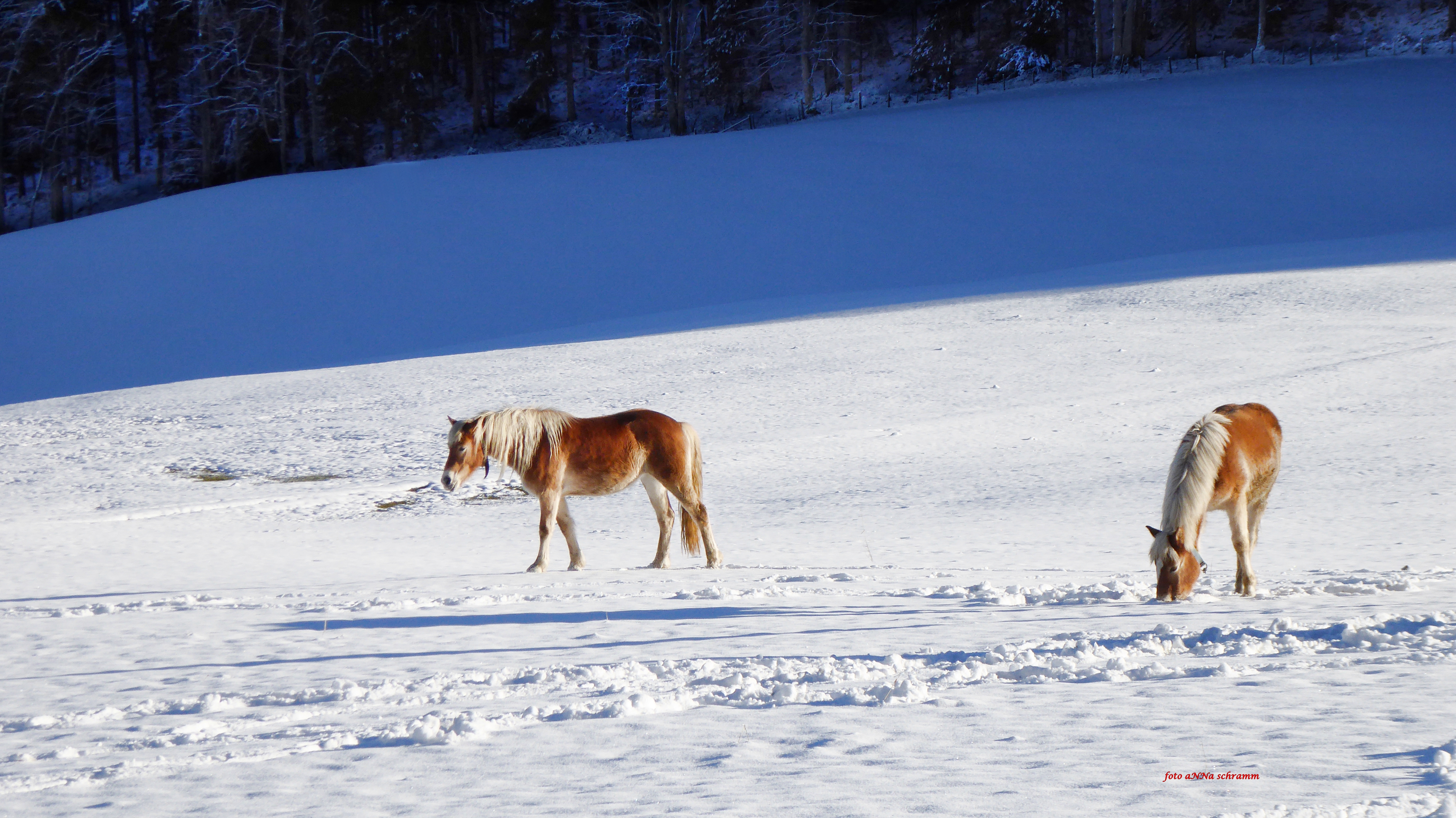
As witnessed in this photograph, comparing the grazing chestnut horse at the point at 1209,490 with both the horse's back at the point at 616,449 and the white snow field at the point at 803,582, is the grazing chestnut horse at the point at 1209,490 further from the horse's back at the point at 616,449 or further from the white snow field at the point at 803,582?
the horse's back at the point at 616,449

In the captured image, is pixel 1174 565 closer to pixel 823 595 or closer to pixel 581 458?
pixel 823 595

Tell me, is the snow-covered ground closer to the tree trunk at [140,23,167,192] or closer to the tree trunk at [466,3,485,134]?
the tree trunk at [466,3,485,134]

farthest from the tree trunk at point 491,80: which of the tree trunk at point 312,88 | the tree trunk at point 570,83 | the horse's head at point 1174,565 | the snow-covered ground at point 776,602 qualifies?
the horse's head at point 1174,565

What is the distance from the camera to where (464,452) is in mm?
8906

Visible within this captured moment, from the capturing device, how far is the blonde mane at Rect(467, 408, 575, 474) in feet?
29.6

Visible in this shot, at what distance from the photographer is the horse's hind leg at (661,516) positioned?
31.4ft

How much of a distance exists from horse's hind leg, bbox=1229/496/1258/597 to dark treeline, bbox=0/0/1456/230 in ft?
144

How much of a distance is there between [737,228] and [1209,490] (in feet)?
89.4

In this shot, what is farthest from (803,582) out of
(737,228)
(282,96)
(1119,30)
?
(282,96)

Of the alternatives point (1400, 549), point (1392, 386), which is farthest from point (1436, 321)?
point (1400, 549)

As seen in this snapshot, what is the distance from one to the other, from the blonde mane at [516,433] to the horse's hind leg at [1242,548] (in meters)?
5.33

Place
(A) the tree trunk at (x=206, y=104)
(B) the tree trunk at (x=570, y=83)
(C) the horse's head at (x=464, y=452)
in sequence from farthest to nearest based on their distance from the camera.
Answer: (B) the tree trunk at (x=570, y=83) → (A) the tree trunk at (x=206, y=104) → (C) the horse's head at (x=464, y=452)

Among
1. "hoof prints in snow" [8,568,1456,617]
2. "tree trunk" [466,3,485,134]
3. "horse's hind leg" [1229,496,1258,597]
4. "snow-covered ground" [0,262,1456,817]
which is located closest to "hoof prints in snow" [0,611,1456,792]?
"snow-covered ground" [0,262,1456,817]

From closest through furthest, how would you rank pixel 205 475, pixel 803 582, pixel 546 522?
pixel 803 582, pixel 546 522, pixel 205 475
